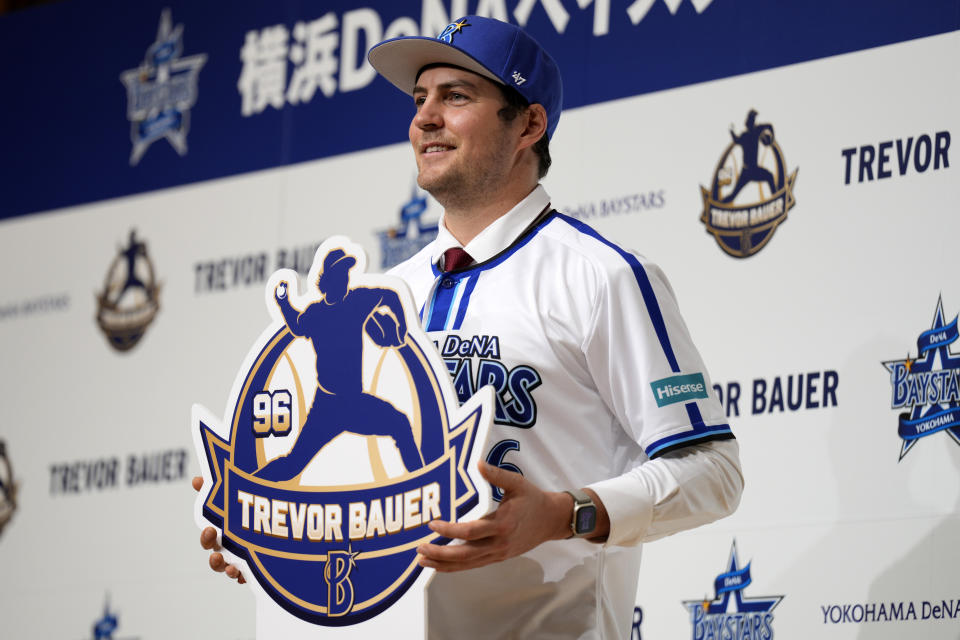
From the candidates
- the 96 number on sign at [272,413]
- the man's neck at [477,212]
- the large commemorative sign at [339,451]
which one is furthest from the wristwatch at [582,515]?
the man's neck at [477,212]

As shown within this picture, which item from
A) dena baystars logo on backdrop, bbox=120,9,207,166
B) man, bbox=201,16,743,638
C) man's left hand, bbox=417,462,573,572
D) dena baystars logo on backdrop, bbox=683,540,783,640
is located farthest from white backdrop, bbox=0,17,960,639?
man's left hand, bbox=417,462,573,572

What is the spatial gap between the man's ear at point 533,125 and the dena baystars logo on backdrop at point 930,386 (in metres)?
0.86

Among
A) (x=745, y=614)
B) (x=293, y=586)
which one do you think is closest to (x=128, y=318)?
(x=745, y=614)

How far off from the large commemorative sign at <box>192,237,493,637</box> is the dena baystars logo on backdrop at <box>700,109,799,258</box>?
3.98 ft

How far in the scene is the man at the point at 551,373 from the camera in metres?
1.58

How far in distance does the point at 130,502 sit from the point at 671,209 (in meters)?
1.68

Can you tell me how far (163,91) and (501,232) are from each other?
2223 millimetres

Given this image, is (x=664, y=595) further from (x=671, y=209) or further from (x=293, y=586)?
(x=293, y=586)

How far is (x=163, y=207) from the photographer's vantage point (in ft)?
12.0

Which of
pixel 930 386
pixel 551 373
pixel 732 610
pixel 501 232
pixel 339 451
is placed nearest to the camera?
pixel 339 451

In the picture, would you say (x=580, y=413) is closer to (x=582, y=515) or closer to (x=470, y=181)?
(x=582, y=515)

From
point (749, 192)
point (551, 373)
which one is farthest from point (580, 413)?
point (749, 192)

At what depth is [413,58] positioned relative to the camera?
190 cm

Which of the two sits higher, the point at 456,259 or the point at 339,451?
the point at 456,259
